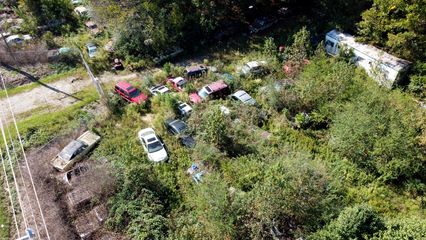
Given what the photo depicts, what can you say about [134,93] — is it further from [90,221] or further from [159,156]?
[90,221]

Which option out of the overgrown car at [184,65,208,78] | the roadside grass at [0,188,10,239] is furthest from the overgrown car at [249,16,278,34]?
the roadside grass at [0,188,10,239]

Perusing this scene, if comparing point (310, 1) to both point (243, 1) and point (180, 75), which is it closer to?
point (243, 1)

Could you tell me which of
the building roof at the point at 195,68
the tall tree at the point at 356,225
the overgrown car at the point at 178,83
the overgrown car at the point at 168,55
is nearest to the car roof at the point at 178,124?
the overgrown car at the point at 178,83

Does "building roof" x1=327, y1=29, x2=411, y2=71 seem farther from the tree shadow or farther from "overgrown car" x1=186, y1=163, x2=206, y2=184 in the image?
the tree shadow

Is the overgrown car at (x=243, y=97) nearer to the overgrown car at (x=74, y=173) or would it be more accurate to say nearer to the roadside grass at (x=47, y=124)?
the roadside grass at (x=47, y=124)

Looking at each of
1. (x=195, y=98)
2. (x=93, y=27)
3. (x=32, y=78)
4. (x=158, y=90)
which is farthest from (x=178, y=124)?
(x=93, y=27)

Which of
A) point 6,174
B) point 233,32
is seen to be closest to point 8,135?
point 6,174
